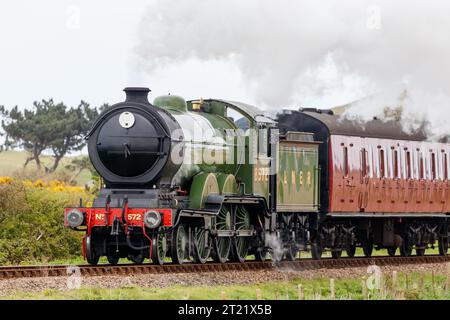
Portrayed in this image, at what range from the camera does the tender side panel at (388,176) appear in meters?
27.5

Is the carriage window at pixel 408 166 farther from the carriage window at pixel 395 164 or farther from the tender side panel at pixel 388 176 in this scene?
the carriage window at pixel 395 164

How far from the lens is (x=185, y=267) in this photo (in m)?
21.7

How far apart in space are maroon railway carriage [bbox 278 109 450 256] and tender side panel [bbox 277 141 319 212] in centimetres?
48

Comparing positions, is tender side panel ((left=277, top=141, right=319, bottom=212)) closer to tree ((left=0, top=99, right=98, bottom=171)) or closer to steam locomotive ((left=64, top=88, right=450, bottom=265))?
steam locomotive ((left=64, top=88, right=450, bottom=265))

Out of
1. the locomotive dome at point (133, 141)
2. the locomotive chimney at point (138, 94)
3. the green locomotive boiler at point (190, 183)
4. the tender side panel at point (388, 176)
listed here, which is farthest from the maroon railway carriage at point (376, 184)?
the locomotive dome at point (133, 141)

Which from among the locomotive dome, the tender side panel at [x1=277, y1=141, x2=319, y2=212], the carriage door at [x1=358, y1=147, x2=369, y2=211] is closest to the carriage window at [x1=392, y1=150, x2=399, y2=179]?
the carriage door at [x1=358, y1=147, x2=369, y2=211]

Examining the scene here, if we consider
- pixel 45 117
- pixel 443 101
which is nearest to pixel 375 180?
pixel 443 101

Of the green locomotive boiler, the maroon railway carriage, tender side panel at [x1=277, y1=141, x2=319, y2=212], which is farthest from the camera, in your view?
the maroon railway carriage

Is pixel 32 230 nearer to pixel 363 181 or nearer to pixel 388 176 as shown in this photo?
pixel 363 181

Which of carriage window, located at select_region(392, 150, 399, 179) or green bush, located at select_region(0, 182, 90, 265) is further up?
carriage window, located at select_region(392, 150, 399, 179)

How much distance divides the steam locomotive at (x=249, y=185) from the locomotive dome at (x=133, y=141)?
2 cm

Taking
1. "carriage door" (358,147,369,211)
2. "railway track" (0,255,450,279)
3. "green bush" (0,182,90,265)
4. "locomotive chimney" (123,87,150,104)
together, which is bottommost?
"railway track" (0,255,450,279)

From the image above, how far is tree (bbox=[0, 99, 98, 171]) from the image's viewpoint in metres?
75.2

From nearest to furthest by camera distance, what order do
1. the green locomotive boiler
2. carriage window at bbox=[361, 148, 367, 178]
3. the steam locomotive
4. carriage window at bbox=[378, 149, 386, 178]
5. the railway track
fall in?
the railway track
the green locomotive boiler
the steam locomotive
carriage window at bbox=[361, 148, 367, 178]
carriage window at bbox=[378, 149, 386, 178]
